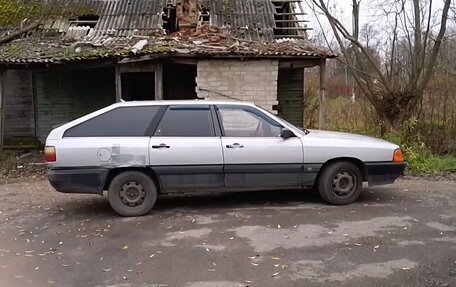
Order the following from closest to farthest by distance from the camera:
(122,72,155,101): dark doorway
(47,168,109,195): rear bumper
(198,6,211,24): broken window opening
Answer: (47,168,109,195): rear bumper → (198,6,211,24): broken window opening → (122,72,155,101): dark doorway

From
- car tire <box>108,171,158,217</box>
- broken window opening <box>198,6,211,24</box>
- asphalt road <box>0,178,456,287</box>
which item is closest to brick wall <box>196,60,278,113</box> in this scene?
broken window opening <box>198,6,211,24</box>

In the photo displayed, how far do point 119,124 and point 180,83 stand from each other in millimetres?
8124

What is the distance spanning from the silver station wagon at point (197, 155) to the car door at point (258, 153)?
14 mm

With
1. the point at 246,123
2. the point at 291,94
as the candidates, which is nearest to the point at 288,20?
the point at 291,94

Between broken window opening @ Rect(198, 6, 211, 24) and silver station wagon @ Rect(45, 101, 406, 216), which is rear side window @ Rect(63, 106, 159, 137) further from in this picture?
broken window opening @ Rect(198, 6, 211, 24)

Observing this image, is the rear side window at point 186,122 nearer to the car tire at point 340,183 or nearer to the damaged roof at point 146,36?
the car tire at point 340,183

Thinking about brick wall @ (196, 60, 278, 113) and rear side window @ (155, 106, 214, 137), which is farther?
brick wall @ (196, 60, 278, 113)

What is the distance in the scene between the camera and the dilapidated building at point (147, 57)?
12.2 meters

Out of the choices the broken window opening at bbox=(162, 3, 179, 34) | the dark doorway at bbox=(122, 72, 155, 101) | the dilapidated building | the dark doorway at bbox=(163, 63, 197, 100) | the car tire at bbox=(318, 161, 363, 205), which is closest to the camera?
the car tire at bbox=(318, 161, 363, 205)

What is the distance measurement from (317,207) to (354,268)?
238 cm

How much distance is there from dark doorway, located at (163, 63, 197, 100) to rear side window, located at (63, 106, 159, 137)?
783 centimetres

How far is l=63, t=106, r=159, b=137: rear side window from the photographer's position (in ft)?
22.6

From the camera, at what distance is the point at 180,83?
14.9 metres

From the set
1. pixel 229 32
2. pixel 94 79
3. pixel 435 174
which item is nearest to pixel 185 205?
pixel 435 174
